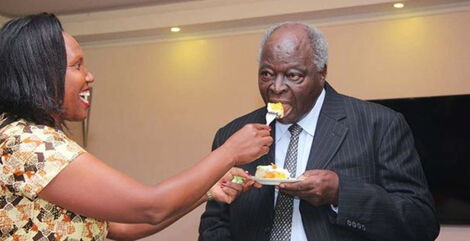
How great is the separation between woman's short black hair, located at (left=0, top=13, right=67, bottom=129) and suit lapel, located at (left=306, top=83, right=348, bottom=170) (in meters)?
0.87

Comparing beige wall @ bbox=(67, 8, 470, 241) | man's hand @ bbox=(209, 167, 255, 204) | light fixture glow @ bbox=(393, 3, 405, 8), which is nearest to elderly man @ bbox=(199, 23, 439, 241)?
man's hand @ bbox=(209, 167, 255, 204)

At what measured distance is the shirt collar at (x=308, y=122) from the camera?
2.18 meters

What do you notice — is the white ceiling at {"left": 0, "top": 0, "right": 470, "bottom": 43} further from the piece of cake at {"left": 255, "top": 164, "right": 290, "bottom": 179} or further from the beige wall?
the piece of cake at {"left": 255, "top": 164, "right": 290, "bottom": 179}

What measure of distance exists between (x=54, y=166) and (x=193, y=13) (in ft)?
13.3

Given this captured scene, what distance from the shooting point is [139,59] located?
5914mm

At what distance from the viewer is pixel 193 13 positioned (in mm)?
5395

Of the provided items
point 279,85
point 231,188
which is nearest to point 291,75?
point 279,85

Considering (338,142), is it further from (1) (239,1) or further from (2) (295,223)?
(1) (239,1)

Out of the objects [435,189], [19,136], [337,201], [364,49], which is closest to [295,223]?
[337,201]

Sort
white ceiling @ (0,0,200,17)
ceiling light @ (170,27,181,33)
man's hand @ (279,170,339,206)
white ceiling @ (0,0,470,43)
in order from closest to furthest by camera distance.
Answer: man's hand @ (279,170,339,206), white ceiling @ (0,0,470,43), white ceiling @ (0,0,200,17), ceiling light @ (170,27,181,33)

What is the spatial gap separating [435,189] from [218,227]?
2862 mm

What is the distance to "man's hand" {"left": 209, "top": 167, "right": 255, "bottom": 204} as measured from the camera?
2.05 m

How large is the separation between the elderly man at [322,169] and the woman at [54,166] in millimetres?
457

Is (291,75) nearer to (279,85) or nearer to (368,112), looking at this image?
(279,85)
